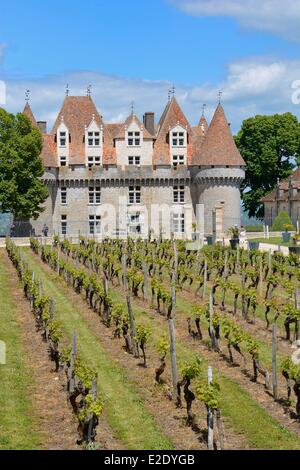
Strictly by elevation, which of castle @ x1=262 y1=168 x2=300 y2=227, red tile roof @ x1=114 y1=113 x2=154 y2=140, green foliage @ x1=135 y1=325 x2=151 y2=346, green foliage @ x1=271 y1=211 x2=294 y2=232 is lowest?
green foliage @ x1=135 y1=325 x2=151 y2=346

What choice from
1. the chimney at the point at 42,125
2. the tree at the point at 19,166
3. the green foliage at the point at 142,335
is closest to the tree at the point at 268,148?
the chimney at the point at 42,125

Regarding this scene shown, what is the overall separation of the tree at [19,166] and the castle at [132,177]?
6.22 metres

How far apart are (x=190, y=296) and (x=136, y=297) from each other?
2.17m

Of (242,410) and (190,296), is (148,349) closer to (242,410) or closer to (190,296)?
(242,410)

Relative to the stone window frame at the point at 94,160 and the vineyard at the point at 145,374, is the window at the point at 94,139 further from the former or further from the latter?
the vineyard at the point at 145,374

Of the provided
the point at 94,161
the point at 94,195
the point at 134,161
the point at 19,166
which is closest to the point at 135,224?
the point at 94,195

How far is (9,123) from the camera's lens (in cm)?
5681

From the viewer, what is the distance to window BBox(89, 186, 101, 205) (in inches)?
2623

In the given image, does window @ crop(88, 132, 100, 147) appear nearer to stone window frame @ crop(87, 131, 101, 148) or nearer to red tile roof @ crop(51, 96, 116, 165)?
stone window frame @ crop(87, 131, 101, 148)

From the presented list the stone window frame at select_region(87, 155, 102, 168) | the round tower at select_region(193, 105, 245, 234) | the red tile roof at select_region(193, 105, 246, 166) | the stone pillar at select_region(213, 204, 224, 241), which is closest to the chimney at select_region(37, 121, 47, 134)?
the stone window frame at select_region(87, 155, 102, 168)

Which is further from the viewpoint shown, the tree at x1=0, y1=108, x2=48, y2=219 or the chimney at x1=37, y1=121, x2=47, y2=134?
the chimney at x1=37, y1=121, x2=47, y2=134

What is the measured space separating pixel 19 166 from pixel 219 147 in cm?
1713

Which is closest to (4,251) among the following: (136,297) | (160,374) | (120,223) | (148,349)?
(120,223)

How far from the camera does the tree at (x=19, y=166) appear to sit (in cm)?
5644
